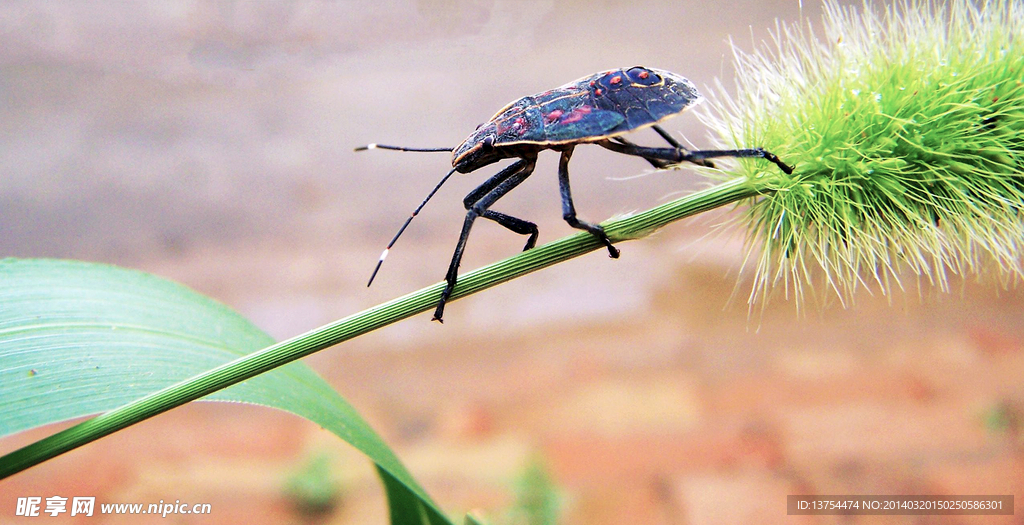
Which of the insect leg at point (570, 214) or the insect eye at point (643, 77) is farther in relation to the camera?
the insect eye at point (643, 77)

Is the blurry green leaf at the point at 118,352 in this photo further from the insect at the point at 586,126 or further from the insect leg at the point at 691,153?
the insect leg at the point at 691,153

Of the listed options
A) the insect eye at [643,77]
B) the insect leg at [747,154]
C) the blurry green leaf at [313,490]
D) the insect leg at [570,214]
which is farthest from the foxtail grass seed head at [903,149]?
the blurry green leaf at [313,490]

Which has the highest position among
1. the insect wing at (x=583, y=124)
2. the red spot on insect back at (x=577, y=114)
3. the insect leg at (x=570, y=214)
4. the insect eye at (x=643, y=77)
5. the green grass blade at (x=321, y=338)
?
the insect eye at (x=643, y=77)

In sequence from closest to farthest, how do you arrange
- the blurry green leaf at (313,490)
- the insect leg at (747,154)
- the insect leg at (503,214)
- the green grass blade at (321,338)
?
the green grass blade at (321,338) → the insect leg at (747,154) → the insect leg at (503,214) → the blurry green leaf at (313,490)

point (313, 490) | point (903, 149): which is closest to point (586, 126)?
point (903, 149)

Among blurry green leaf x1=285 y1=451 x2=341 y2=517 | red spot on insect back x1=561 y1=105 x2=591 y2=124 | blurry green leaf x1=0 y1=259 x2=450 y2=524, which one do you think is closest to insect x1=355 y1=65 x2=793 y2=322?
red spot on insect back x1=561 y1=105 x2=591 y2=124

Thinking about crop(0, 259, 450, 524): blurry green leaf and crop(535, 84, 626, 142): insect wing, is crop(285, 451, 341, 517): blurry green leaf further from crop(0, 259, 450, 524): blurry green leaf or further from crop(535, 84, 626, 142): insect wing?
crop(535, 84, 626, 142): insect wing

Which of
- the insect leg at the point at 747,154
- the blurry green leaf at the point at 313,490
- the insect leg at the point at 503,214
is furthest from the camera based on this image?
the blurry green leaf at the point at 313,490

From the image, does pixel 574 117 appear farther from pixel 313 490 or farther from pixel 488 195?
pixel 313 490
